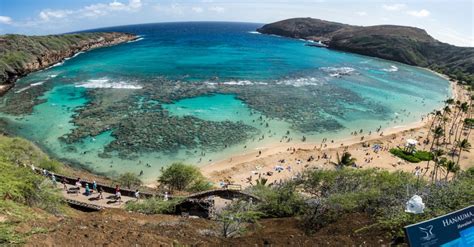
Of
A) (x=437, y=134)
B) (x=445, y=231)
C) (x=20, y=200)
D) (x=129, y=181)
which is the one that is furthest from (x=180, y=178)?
(x=437, y=134)

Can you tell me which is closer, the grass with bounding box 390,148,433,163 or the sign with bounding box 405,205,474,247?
the sign with bounding box 405,205,474,247

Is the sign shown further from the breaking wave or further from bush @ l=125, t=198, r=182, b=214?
the breaking wave

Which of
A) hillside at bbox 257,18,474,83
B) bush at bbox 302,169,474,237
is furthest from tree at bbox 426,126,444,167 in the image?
hillside at bbox 257,18,474,83

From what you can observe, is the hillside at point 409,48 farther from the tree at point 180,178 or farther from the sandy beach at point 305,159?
the tree at point 180,178

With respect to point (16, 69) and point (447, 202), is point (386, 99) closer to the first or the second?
point (447, 202)

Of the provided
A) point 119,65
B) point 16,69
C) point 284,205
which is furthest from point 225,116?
point 16,69


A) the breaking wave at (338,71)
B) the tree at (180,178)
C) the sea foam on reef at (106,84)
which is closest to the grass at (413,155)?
the tree at (180,178)

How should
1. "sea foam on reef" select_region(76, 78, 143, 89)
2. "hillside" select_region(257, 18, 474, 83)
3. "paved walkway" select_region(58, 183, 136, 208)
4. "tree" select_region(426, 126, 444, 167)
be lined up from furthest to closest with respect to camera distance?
"hillside" select_region(257, 18, 474, 83), "sea foam on reef" select_region(76, 78, 143, 89), "tree" select_region(426, 126, 444, 167), "paved walkway" select_region(58, 183, 136, 208)
